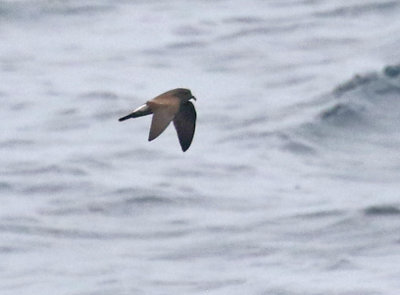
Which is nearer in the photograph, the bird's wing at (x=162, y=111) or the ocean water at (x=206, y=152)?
the bird's wing at (x=162, y=111)

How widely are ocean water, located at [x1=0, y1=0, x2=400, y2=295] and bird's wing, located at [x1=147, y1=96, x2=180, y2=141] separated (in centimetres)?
848

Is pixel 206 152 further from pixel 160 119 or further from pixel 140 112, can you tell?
pixel 140 112

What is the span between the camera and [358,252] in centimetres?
2152

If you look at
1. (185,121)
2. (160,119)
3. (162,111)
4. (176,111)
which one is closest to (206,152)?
(185,121)

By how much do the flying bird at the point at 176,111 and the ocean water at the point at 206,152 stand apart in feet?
27.2

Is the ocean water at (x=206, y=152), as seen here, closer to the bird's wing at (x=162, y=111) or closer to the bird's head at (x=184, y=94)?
the bird's head at (x=184, y=94)

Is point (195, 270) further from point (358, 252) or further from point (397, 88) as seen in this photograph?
point (397, 88)

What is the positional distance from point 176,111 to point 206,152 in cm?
1418

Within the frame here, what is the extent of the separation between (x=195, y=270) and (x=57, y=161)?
3798mm

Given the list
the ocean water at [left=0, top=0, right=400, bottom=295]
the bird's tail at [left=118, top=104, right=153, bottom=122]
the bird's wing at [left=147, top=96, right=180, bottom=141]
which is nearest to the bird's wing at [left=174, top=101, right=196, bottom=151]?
the bird's wing at [left=147, top=96, right=180, bottom=141]

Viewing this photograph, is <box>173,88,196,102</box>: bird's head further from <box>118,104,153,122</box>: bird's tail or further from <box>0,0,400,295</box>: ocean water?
<box>0,0,400,295</box>: ocean water

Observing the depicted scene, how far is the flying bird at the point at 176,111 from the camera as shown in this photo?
1023 centimetres

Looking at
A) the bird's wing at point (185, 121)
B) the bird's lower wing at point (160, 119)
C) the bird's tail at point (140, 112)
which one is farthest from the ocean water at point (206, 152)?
the bird's tail at point (140, 112)

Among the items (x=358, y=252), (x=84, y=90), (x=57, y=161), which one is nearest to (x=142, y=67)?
(x=84, y=90)
